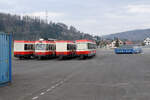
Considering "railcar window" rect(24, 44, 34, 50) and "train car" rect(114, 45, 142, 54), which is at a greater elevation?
"railcar window" rect(24, 44, 34, 50)

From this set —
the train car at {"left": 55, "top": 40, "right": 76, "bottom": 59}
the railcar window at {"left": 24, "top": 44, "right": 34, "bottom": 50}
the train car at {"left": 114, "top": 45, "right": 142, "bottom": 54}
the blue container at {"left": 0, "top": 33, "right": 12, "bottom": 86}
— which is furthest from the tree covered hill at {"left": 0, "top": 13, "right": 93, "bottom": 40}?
the blue container at {"left": 0, "top": 33, "right": 12, "bottom": 86}

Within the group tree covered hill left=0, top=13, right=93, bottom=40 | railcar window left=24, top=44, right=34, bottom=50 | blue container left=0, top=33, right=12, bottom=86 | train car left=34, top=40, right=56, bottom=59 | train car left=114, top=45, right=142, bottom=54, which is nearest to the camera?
blue container left=0, top=33, right=12, bottom=86

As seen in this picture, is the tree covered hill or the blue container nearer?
the blue container

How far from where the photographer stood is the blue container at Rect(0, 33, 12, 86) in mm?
10781

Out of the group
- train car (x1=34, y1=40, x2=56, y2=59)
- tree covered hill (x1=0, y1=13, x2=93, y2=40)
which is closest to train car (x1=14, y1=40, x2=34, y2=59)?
train car (x1=34, y1=40, x2=56, y2=59)

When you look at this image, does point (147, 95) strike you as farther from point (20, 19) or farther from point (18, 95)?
point (20, 19)

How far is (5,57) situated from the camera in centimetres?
1112

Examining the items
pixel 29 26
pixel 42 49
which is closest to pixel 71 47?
pixel 42 49

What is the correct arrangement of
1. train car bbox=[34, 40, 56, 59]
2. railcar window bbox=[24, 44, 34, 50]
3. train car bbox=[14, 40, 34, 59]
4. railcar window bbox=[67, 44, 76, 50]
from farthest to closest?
railcar window bbox=[24, 44, 34, 50] < train car bbox=[14, 40, 34, 59] < railcar window bbox=[67, 44, 76, 50] < train car bbox=[34, 40, 56, 59]

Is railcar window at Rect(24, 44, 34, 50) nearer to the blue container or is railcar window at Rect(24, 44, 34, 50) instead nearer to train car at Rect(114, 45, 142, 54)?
the blue container

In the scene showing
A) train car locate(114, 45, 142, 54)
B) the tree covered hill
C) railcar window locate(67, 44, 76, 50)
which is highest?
the tree covered hill

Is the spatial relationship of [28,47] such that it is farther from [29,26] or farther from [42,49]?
[29,26]

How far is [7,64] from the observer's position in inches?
444

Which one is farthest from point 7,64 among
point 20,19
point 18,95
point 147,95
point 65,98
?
point 20,19
